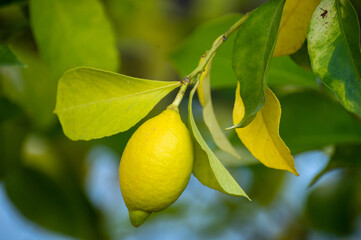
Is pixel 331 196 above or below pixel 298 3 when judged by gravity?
below

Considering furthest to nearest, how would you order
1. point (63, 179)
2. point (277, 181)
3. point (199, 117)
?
1. point (277, 181)
2. point (199, 117)
3. point (63, 179)

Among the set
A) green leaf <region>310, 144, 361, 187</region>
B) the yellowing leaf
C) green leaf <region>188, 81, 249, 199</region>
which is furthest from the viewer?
green leaf <region>310, 144, 361, 187</region>

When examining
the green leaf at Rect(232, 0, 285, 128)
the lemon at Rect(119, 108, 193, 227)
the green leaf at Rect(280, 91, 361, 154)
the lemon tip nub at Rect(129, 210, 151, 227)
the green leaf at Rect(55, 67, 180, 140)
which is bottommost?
the green leaf at Rect(280, 91, 361, 154)

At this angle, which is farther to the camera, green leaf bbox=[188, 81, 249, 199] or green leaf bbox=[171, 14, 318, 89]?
green leaf bbox=[171, 14, 318, 89]

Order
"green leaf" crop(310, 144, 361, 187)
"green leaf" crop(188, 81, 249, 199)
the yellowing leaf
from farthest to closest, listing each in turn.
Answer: "green leaf" crop(310, 144, 361, 187) → the yellowing leaf → "green leaf" crop(188, 81, 249, 199)

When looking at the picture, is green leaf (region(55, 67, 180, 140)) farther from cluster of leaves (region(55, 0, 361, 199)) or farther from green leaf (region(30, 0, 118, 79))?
green leaf (region(30, 0, 118, 79))

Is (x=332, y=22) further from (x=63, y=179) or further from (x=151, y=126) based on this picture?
(x=63, y=179)

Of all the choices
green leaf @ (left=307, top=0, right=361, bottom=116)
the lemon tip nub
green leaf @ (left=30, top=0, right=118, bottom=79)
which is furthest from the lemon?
green leaf @ (left=30, top=0, right=118, bottom=79)

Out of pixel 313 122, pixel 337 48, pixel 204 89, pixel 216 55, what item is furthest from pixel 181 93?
pixel 313 122

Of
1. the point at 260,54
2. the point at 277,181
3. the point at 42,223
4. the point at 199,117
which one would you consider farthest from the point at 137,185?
the point at 277,181
